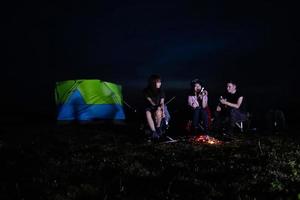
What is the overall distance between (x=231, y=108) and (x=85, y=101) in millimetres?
7488

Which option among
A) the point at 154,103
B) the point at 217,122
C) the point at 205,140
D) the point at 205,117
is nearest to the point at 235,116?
the point at 217,122

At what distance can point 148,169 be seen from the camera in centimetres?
744

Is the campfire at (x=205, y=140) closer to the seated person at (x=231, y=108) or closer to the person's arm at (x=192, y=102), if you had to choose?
the person's arm at (x=192, y=102)

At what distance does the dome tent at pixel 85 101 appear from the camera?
57.3 feet

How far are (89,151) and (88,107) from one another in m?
7.92

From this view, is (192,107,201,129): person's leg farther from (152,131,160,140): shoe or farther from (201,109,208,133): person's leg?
(152,131,160,140): shoe

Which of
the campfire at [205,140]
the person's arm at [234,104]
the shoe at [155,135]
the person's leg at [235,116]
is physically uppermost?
the person's arm at [234,104]

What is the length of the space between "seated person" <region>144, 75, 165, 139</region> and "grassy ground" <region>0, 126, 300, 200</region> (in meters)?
0.70

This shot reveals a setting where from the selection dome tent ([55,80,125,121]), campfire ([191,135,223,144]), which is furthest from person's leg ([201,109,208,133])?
dome tent ([55,80,125,121])

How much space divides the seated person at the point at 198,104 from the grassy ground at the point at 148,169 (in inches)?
52.8

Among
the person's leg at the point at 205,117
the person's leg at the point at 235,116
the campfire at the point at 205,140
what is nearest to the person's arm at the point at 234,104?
the person's leg at the point at 235,116

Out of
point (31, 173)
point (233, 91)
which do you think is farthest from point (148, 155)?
point (233, 91)

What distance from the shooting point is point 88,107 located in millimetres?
17594

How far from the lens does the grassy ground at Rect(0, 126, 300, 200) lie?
5867 mm
